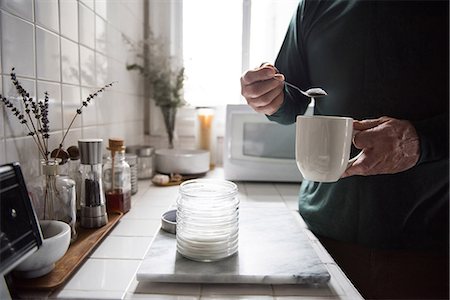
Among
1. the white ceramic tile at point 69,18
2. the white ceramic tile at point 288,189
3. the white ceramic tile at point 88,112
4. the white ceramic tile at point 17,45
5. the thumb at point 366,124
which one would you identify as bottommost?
the white ceramic tile at point 288,189

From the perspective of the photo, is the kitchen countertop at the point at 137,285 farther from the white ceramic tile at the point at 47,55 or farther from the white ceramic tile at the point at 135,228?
the white ceramic tile at the point at 47,55

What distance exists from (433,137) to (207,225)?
1.22 ft

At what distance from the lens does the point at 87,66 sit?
82cm

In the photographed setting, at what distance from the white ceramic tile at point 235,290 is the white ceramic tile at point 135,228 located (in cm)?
22

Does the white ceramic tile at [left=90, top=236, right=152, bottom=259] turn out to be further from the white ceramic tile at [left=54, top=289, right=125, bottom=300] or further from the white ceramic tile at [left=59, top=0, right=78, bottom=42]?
the white ceramic tile at [left=59, top=0, right=78, bottom=42]

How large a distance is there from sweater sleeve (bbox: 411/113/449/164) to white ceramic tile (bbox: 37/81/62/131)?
637 mm

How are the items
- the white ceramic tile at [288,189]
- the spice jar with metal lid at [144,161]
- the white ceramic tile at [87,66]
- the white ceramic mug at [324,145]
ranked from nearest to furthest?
the white ceramic mug at [324,145] → the white ceramic tile at [87,66] → the white ceramic tile at [288,189] → the spice jar with metal lid at [144,161]

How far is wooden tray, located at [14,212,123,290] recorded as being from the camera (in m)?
0.45

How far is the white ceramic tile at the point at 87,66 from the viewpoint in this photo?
2.61 feet

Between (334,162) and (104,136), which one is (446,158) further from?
(104,136)

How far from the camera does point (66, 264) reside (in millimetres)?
504

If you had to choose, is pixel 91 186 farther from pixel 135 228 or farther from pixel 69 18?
pixel 69 18

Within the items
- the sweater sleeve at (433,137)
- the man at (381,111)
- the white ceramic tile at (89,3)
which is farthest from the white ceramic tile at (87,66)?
the sweater sleeve at (433,137)

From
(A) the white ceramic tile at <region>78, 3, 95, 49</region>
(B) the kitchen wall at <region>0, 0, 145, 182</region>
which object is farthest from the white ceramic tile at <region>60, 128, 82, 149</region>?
(A) the white ceramic tile at <region>78, 3, 95, 49</region>
